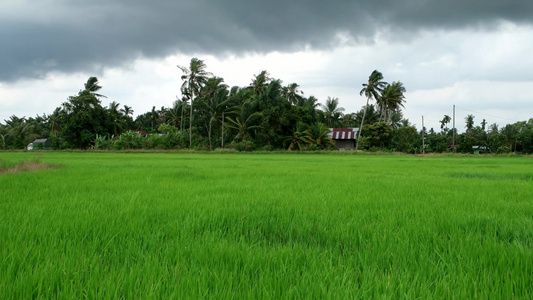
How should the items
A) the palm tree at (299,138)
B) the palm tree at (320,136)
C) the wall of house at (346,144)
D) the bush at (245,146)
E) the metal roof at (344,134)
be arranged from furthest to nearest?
1. the wall of house at (346,144)
2. the metal roof at (344,134)
3. the palm tree at (320,136)
4. the palm tree at (299,138)
5. the bush at (245,146)

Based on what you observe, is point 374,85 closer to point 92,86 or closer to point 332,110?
point 332,110

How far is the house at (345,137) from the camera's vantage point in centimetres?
3884

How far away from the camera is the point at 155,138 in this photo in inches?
1312

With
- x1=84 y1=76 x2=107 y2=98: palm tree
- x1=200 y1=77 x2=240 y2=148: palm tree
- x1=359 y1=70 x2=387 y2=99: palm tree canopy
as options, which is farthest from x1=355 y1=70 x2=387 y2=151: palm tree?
x1=84 y1=76 x2=107 y2=98: palm tree

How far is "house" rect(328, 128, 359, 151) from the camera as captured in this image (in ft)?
127

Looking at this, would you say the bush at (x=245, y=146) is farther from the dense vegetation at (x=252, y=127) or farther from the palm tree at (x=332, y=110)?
the palm tree at (x=332, y=110)

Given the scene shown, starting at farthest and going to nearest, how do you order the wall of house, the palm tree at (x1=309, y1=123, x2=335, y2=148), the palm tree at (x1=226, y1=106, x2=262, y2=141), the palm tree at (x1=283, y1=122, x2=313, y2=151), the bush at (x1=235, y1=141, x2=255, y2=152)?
the wall of house, the palm tree at (x1=309, y1=123, x2=335, y2=148), the palm tree at (x1=226, y1=106, x2=262, y2=141), the palm tree at (x1=283, y1=122, x2=313, y2=151), the bush at (x1=235, y1=141, x2=255, y2=152)

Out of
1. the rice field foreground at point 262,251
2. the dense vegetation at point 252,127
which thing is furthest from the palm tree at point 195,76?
the rice field foreground at point 262,251

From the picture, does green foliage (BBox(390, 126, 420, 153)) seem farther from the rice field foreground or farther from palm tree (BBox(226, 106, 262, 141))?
the rice field foreground

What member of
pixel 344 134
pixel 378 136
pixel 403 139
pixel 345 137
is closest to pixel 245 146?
pixel 345 137

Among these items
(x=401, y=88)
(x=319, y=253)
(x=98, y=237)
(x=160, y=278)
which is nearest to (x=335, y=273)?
(x=319, y=253)

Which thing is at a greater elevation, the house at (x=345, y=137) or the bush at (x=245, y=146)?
the house at (x=345, y=137)

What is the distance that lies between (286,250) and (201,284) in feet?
1.87

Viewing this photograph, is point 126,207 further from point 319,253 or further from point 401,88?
point 401,88
